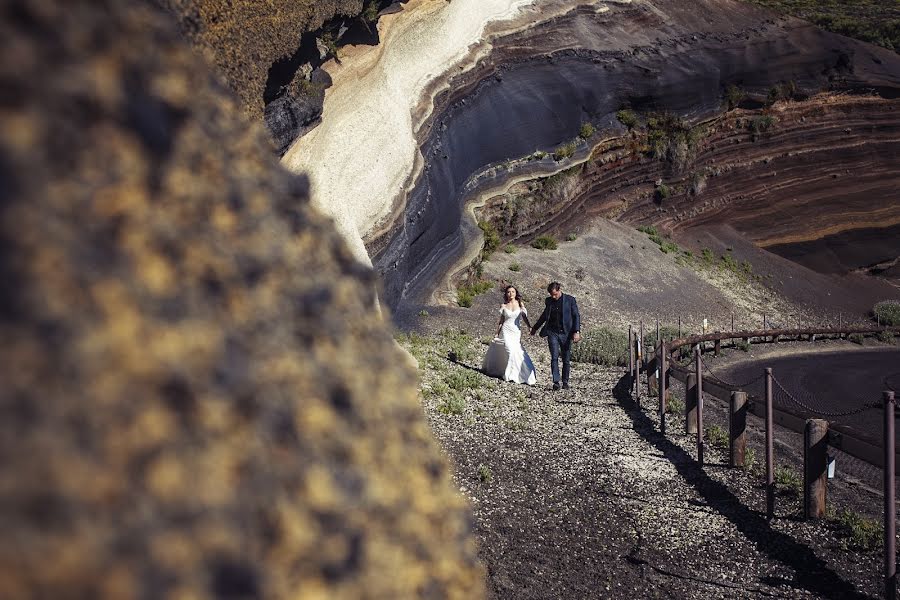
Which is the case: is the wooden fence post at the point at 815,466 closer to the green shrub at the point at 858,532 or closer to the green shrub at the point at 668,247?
the green shrub at the point at 858,532

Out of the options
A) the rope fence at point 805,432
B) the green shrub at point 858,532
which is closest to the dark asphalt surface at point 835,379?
the rope fence at point 805,432

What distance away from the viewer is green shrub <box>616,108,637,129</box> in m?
37.0

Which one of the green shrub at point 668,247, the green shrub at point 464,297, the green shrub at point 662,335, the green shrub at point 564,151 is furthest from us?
the green shrub at point 668,247

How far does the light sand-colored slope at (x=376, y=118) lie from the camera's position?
1647cm

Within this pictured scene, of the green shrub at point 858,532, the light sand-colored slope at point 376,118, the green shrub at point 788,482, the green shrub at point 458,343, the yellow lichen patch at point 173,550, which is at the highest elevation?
the light sand-colored slope at point 376,118

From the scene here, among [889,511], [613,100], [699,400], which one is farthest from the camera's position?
[613,100]

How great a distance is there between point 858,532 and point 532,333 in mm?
7551

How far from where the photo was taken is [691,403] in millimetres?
11469

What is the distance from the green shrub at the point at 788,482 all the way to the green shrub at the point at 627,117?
28739 mm

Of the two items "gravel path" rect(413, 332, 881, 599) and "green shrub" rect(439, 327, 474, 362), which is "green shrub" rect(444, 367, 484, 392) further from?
"green shrub" rect(439, 327, 474, 362)

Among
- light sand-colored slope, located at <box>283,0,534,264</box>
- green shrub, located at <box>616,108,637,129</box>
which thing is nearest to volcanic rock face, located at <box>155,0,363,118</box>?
light sand-colored slope, located at <box>283,0,534,264</box>

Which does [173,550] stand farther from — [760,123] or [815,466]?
[760,123]

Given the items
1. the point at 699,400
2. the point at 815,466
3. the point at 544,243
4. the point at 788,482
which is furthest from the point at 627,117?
the point at 815,466

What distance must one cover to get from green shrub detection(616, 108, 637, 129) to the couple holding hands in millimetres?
23782
